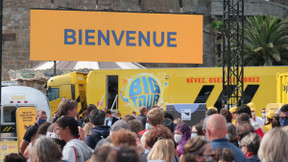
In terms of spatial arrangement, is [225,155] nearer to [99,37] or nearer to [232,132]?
[232,132]

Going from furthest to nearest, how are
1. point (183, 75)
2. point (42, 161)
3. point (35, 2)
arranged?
point (35, 2) → point (183, 75) → point (42, 161)

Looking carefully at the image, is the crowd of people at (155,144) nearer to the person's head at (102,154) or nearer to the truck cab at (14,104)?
the person's head at (102,154)

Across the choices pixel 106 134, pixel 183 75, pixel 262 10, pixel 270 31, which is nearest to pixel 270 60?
pixel 270 31

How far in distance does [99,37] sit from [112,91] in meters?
6.19

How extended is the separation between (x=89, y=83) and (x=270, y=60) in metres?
14.9

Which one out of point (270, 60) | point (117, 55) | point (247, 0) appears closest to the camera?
point (117, 55)

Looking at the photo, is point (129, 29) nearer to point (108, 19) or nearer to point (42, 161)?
point (108, 19)

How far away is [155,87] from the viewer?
19656 millimetres

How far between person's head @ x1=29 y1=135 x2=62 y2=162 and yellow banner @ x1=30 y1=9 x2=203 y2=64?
33.6 feet

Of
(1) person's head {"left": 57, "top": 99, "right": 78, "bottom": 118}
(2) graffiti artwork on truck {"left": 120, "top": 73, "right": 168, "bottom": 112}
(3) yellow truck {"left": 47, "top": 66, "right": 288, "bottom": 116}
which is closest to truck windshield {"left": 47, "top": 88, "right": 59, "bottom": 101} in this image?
(3) yellow truck {"left": 47, "top": 66, "right": 288, "bottom": 116}

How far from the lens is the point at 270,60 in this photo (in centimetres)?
3056

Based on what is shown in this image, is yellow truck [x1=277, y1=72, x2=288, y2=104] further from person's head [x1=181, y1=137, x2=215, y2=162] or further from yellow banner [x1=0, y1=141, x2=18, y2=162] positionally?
person's head [x1=181, y1=137, x2=215, y2=162]

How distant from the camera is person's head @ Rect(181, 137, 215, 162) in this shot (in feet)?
11.3

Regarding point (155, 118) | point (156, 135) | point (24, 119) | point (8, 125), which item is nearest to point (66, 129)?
point (156, 135)
